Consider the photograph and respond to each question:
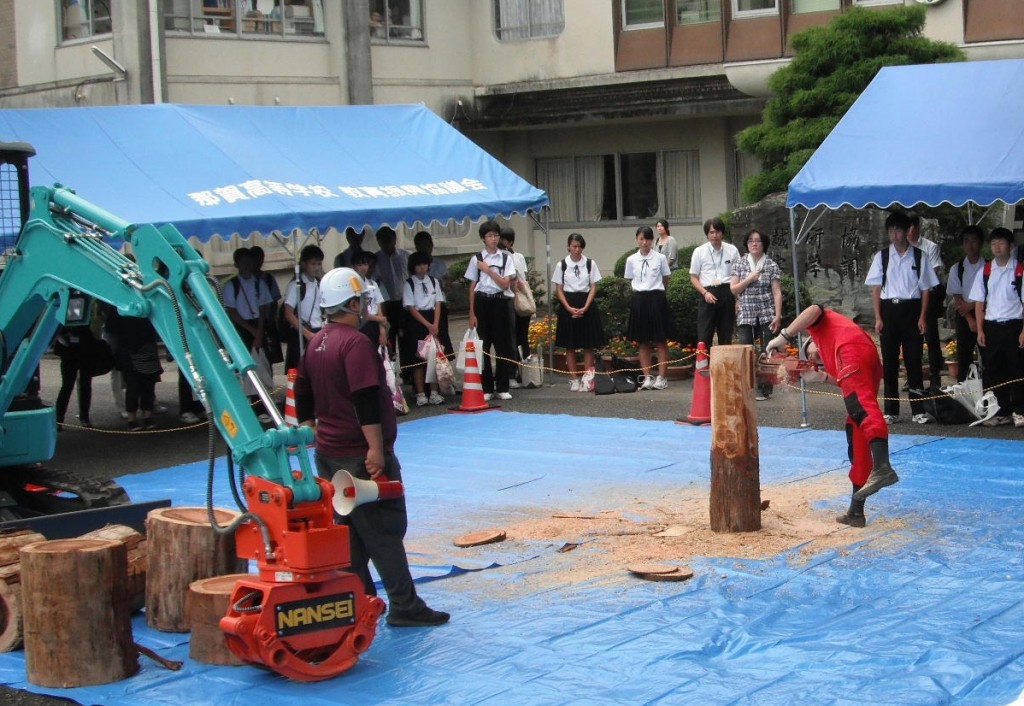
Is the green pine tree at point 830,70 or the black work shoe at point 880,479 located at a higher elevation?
the green pine tree at point 830,70

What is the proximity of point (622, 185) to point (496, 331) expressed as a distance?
39.6ft

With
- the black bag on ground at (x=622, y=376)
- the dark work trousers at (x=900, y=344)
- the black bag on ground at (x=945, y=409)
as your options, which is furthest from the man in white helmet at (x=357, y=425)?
the black bag on ground at (x=622, y=376)

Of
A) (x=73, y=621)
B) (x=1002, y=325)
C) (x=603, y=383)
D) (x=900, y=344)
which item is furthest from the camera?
(x=603, y=383)

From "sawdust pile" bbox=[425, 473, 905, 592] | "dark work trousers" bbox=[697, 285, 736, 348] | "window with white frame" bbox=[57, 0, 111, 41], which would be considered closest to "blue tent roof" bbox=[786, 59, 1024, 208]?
"dark work trousers" bbox=[697, 285, 736, 348]

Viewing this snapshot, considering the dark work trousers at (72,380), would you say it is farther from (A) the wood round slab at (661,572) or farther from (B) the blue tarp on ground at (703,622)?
(A) the wood round slab at (661,572)

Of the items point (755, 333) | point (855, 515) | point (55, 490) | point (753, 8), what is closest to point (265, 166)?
point (755, 333)

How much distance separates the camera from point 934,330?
46.0 feet

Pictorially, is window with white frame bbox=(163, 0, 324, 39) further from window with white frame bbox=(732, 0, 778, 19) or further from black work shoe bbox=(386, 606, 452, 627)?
black work shoe bbox=(386, 606, 452, 627)

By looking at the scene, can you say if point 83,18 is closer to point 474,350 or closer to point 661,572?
point 474,350

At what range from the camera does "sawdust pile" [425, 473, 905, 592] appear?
872cm

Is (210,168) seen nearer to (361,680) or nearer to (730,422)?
(730,422)

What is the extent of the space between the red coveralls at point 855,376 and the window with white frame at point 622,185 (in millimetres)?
17459

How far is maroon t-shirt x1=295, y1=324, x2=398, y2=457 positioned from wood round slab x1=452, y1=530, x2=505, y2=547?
6.65 feet

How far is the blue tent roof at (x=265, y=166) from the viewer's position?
531 inches
